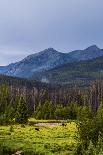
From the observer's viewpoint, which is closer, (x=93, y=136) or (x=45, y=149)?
(x=93, y=136)

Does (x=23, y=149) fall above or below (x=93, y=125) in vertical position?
below

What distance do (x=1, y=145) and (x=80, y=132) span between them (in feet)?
60.7

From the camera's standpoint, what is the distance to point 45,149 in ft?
207

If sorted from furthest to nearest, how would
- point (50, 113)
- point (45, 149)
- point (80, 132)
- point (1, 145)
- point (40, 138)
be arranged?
point (50, 113), point (40, 138), point (1, 145), point (45, 149), point (80, 132)

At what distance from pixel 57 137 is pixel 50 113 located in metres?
81.7

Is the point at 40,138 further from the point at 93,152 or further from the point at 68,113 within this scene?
the point at 68,113

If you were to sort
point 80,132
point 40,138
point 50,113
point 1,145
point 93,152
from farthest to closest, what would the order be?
1. point 50,113
2. point 40,138
3. point 1,145
4. point 80,132
5. point 93,152

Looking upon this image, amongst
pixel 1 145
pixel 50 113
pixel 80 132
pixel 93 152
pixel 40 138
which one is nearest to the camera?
pixel 93 152

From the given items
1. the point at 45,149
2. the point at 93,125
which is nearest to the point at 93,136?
the point at 93,125

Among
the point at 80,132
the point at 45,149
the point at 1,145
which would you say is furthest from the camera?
the point at 1,145

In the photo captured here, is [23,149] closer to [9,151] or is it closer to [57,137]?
[9,151]

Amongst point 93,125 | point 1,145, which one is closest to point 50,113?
point 1,145

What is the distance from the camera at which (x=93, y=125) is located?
55875 millimetres

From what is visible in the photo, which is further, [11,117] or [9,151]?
[11,117]
